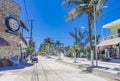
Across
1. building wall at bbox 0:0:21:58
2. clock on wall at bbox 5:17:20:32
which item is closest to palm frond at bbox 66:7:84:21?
clock on wall at bbox 5:17:20:32

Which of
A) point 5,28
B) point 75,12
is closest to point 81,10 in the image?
point 75,12

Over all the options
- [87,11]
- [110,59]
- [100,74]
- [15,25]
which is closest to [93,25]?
[87,11]

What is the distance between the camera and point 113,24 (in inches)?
1852

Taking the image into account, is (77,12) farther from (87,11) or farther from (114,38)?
(114,38)

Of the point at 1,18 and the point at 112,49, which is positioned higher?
the point at 1,18

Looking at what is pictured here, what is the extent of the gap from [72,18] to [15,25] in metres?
13.1

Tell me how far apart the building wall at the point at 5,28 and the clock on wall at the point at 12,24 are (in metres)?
0.56

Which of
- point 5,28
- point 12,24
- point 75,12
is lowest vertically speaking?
point 5,28

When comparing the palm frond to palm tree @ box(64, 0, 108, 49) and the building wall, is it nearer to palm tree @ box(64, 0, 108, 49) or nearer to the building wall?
palm tree @ box(64, 0, 108, 49)

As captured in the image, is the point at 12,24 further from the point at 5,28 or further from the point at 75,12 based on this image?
the point at 75,12

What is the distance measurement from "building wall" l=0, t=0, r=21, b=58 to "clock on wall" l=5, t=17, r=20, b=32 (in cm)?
56

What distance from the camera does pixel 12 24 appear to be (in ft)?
128

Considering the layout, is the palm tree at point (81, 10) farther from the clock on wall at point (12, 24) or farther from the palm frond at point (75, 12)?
the clock on wall at point (12, 24)

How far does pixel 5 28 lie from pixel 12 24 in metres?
1.68
